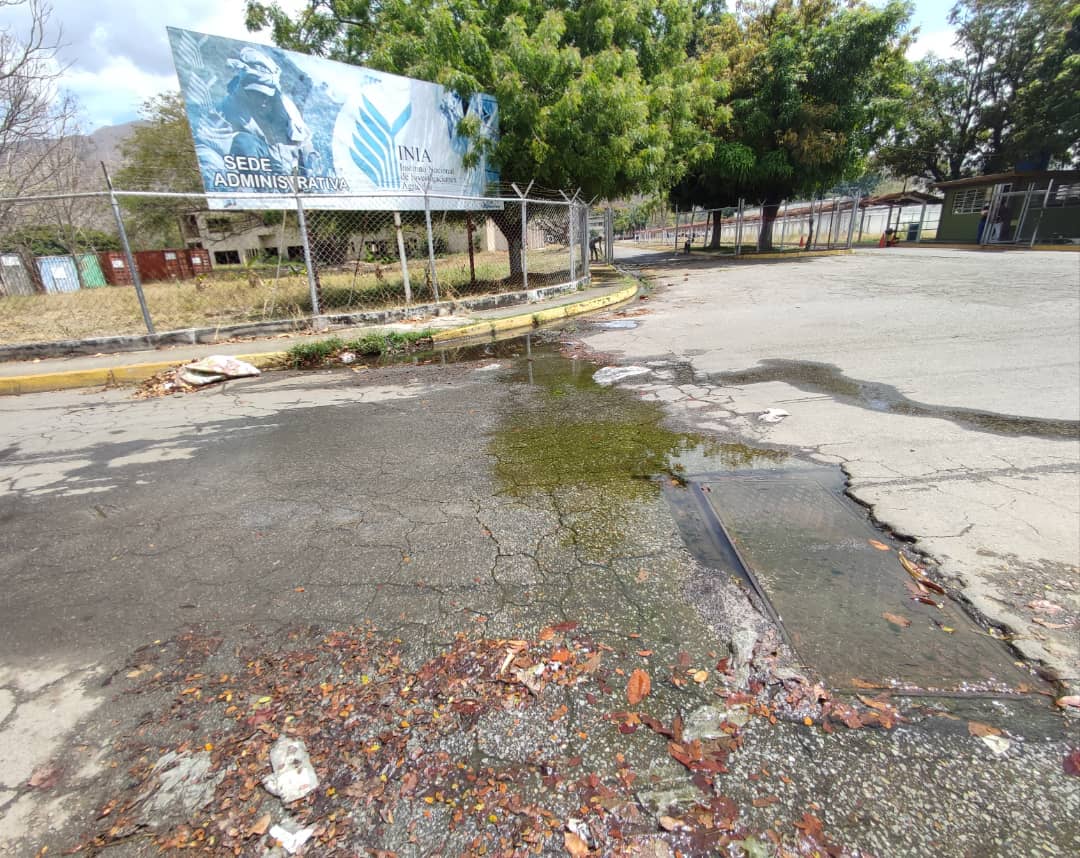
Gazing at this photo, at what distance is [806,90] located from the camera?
20812mm

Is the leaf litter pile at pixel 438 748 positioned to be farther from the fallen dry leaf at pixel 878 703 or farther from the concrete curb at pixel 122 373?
the concrete curb at pixel 122 373

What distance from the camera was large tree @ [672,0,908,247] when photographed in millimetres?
19562

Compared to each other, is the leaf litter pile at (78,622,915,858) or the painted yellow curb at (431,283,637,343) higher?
the painted yellow curb at (431,283,637,343)

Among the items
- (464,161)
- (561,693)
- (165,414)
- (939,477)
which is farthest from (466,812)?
(464,161)

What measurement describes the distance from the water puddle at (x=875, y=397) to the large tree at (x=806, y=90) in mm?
16012

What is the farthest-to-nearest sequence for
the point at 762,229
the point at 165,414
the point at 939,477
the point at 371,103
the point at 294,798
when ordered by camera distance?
the point at 762,229 < the point at 371,103 < the point at 165,414 < the point at 939,477 < the point at 294,798

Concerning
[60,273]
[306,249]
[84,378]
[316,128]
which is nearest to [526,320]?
[306,249]

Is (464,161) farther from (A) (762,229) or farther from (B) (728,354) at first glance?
(A) (762,229)

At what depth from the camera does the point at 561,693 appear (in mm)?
1893

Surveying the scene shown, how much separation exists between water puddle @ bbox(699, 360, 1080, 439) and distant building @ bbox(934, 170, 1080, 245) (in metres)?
26.2

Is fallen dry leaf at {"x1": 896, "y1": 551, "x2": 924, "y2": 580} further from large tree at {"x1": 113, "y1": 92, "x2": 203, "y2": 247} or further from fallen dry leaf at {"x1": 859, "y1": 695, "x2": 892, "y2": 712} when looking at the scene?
large tree at {"x1": 113, "y1": 92, "x2": 203, "y2": 247}

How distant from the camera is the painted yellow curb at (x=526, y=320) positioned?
8891 mm

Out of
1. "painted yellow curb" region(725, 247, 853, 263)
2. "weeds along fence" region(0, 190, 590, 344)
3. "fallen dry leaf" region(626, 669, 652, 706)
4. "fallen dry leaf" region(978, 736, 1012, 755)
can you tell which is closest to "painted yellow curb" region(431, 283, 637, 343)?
"weeds along fence" region(0, 190, 590, 344)

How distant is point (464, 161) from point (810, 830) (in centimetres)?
1252
